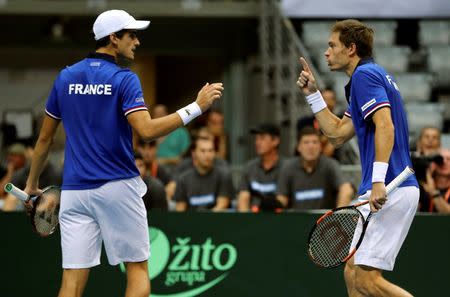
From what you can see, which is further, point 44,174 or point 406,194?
point 44,174

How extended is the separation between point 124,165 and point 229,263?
259 cm

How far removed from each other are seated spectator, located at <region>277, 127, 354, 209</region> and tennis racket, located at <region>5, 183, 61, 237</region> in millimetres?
3250

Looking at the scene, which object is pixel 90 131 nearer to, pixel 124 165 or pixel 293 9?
pixel 124 165

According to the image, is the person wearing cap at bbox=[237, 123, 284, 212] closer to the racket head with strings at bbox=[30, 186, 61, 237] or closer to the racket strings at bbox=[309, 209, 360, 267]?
the racket head with strings at bbox=[30, 186, 61, 237]

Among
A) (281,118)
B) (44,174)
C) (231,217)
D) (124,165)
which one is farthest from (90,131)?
(281,118)

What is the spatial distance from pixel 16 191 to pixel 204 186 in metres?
4.07

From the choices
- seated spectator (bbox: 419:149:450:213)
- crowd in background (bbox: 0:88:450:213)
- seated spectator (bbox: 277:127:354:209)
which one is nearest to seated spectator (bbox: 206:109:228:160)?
crowd in background (bbox: 0:88:450:213)

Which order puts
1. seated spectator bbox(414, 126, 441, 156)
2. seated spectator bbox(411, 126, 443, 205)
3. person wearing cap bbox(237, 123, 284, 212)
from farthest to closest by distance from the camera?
seated spectator bbox(414, 126, 441, 156), person wearing cap bbox(237, 123, 284, 212), seated spectator bbox(411, 126, 443, 205)

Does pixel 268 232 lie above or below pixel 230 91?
below

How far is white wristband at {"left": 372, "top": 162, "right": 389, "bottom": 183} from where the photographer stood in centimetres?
680

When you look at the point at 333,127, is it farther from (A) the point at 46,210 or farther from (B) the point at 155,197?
(B) the point at 155,197

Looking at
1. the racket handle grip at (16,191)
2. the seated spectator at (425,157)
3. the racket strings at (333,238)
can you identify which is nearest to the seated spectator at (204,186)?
the seated spectator at (425,157)

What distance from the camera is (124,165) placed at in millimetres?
7156

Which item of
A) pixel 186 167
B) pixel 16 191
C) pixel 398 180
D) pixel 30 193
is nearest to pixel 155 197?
pixel 186 167
